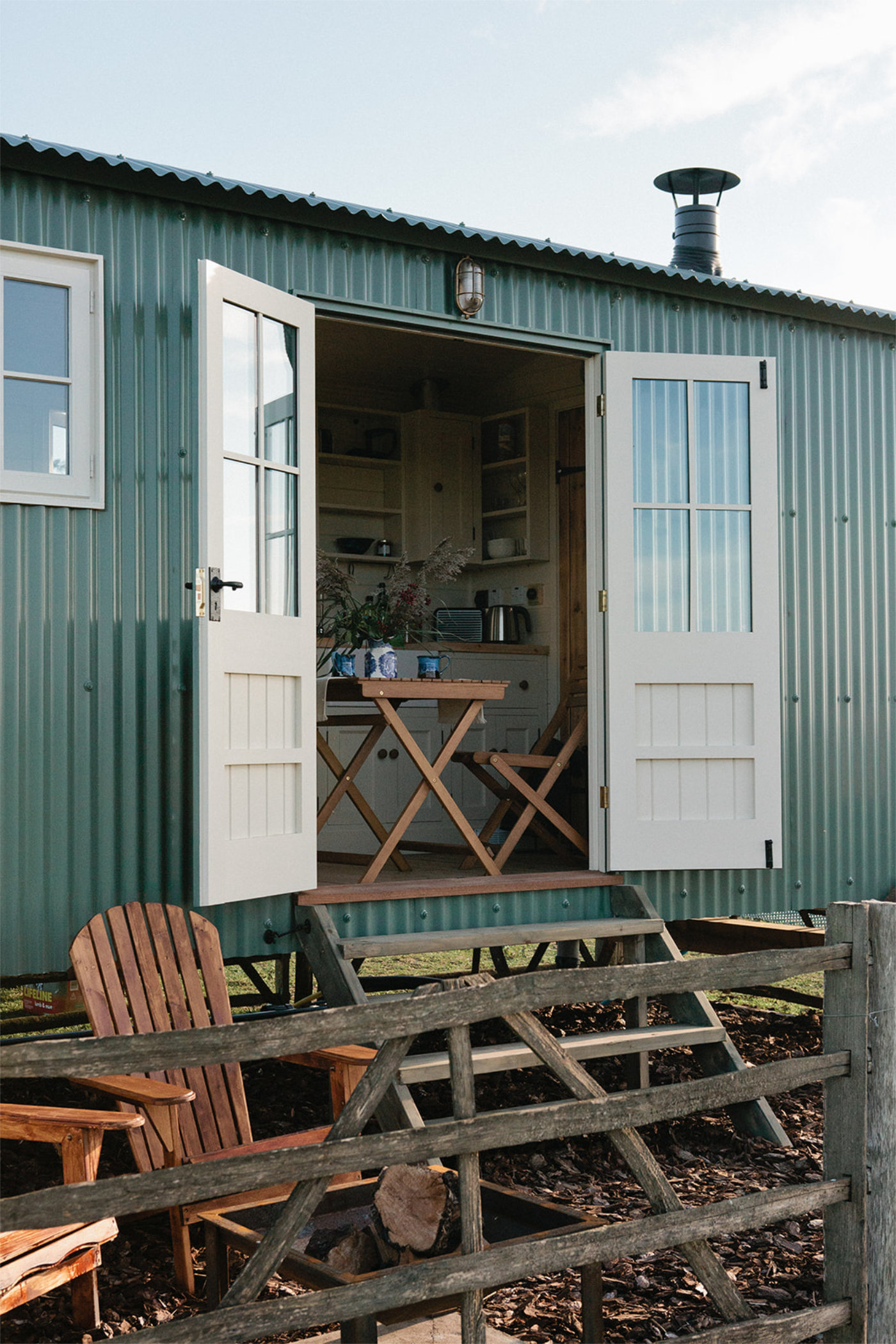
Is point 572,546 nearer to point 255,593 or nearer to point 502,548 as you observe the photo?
point 502,548

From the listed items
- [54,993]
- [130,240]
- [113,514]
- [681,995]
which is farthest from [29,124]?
[54,993]

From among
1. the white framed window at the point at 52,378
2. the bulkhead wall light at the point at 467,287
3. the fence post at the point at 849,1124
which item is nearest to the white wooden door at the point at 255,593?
the white framed window at the point at 52,378

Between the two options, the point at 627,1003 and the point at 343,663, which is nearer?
the point at 627,1003

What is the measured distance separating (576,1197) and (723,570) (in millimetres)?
2663

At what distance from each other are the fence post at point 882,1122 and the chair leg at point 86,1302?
197 centimetres

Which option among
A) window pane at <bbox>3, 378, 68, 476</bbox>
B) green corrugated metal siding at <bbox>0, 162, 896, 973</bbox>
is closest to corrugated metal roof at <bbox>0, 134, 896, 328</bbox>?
green corrugated metal siding at <bbox>0, 162, 896, 973</bbox>

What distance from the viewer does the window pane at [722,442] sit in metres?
5.64

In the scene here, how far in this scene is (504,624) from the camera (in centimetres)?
812

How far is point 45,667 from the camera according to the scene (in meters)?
4.34

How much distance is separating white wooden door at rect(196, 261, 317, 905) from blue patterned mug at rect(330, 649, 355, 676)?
2.84ft

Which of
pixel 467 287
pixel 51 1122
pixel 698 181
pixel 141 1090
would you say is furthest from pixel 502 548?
pixel 51 1122

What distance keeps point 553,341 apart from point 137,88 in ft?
15.8

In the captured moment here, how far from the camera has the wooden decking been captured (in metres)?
4.86

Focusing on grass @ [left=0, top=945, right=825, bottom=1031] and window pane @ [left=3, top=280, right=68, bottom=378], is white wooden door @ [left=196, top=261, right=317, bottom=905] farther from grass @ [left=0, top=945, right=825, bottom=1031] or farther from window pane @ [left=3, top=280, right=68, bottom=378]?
grass @ [left=0, top=945, right=825, bottom=1031]
